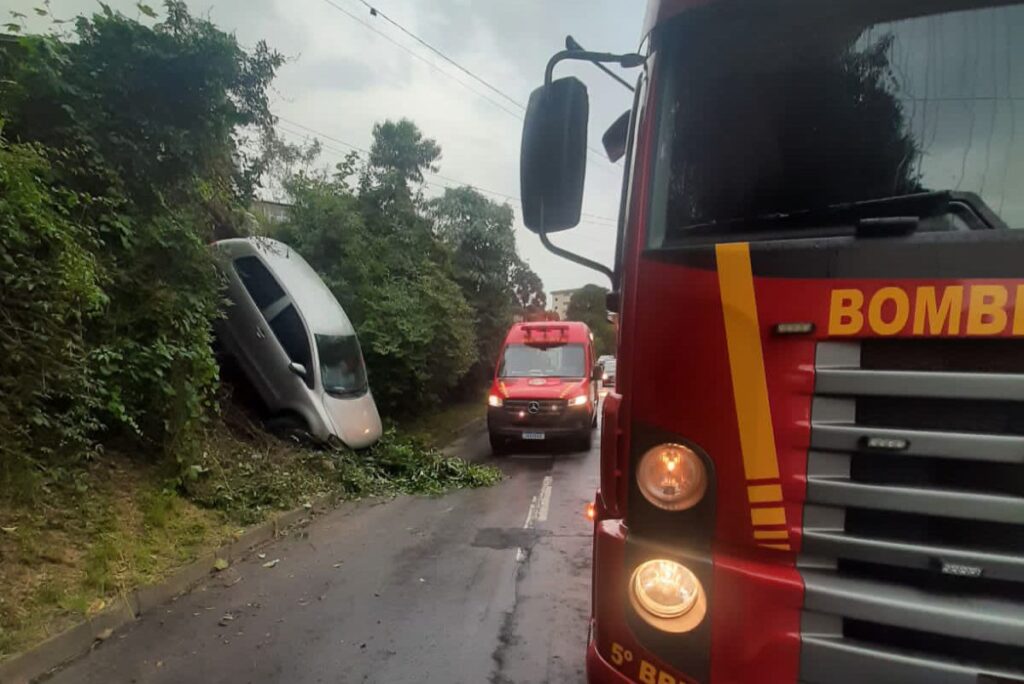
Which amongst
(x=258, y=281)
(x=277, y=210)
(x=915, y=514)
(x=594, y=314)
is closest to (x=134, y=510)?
(x=258, y=281)

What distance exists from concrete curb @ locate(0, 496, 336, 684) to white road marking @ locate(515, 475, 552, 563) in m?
2.38

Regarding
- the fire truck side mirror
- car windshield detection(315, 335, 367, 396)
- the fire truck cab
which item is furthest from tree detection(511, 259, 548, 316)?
the fire truck side mirror

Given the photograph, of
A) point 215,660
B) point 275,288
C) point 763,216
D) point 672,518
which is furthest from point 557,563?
point 275,288

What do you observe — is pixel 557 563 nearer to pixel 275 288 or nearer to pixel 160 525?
pixel 160 525

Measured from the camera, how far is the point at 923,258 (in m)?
1.75

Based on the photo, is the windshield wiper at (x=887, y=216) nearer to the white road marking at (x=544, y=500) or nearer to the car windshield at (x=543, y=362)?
the white road marking at (x=544, y=500)

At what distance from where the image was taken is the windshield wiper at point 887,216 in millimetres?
1818

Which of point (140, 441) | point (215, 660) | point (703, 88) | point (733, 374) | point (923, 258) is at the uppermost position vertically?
point (703, 88)

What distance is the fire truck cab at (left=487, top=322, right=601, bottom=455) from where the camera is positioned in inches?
445

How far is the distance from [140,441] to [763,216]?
610 centimetres

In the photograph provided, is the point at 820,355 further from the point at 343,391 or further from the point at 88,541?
the point at 343,391

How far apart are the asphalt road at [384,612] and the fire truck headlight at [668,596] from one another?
1911 millimetres

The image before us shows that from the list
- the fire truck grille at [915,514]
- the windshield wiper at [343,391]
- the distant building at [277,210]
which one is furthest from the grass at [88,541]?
the distant building at [277,210]

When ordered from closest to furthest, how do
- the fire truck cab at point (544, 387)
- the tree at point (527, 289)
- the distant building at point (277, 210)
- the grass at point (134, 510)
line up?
the grass at point (134, 510)
the fire truck cab at point (544, 387)
the distant building at point (277, 210)
the tree at point (527, 289)
